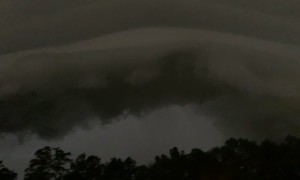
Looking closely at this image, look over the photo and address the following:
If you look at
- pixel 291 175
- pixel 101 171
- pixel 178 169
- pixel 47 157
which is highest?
pixel 47 157

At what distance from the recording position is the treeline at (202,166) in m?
17.5

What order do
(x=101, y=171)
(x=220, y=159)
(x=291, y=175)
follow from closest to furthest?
(x=291, y=175) < (x=220, y=159) < (x=101, y=171)

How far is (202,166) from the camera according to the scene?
1797cm

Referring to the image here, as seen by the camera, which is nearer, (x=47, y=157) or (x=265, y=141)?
(x=265, y=141)

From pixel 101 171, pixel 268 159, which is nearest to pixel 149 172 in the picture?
pixel 101 171

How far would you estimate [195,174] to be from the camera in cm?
1744

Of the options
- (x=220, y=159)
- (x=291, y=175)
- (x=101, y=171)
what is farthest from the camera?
(x=101, y=171)

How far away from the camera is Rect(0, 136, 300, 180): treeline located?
17.5m

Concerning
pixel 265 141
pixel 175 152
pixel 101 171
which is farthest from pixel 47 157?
pixel 265 141

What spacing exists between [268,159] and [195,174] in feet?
9.76

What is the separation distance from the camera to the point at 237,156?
1859cm

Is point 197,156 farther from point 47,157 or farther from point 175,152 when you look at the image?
point 47,157

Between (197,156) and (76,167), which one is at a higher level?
(76,167)

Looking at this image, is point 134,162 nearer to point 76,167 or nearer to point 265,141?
point 76,167
